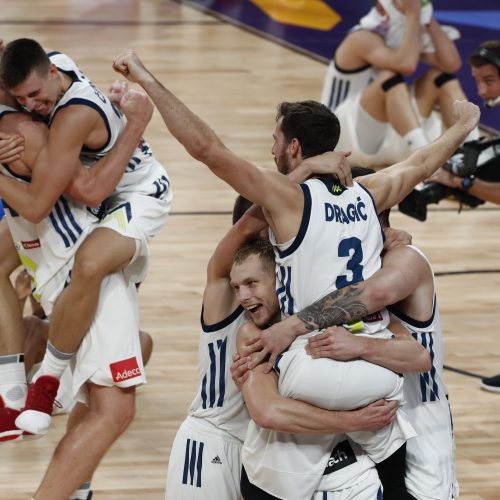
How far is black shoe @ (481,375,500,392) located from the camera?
17.7 feet

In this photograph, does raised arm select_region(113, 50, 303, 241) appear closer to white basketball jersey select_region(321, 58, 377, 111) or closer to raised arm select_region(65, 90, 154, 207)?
raised arm select_region(65, 90, 154, 207)

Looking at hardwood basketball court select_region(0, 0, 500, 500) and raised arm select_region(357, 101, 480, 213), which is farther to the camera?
hardwood basketball court select_region(0, 0, 500, 500)

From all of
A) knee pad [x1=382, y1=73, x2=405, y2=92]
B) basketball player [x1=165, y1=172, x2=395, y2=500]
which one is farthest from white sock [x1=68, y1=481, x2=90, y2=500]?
knee pad [x1=382, y1=73, x2=405, y2=92]

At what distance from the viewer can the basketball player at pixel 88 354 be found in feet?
13.6

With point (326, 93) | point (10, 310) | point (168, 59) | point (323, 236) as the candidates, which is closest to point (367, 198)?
point (323, 236)

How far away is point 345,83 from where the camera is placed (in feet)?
29.2

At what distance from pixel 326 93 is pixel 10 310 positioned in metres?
5.00

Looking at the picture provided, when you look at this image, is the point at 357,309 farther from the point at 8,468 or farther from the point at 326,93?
the point at 326,93

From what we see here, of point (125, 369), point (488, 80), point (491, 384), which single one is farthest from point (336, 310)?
point (488, 80)

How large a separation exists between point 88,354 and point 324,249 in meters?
1.21

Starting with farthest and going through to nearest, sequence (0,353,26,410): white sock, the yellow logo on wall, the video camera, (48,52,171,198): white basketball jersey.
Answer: the yellow logo on wall < the video camera < (0,353,26,410): white sock < (48,52,171,198): white basketball jersey

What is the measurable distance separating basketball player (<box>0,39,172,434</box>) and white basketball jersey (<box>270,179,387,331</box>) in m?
0.92

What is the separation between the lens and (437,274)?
6.90 m

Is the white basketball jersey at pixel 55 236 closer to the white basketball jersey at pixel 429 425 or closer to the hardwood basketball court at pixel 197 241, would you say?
the hardwood basketball court at pixel 197 241
